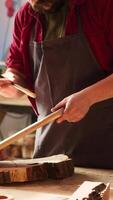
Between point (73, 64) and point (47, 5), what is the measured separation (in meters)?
0.19

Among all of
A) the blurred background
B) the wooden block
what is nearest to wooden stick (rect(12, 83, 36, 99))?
the wooden block

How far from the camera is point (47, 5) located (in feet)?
4.51

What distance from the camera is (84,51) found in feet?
4.44

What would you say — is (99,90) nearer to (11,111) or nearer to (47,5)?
(47,5)

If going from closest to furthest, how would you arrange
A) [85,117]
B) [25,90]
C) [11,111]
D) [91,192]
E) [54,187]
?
[91,192] < [54,187] < [85,117] < [25,90] < [11,111]

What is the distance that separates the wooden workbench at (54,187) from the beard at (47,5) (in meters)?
0.49

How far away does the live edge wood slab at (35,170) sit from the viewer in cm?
114

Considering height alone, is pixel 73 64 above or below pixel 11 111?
above

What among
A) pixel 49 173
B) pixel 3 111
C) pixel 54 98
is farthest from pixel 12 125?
pixel 49 173

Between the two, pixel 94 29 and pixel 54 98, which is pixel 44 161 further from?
pixel 94 29

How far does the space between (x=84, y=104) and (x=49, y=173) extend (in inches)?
7.9

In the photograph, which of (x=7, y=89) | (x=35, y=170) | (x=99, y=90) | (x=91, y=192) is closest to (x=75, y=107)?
(x=99, y=90)

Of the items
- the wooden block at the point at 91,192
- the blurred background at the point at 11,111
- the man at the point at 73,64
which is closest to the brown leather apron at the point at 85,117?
the man at the point at 73,64

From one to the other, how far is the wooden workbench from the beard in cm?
49
